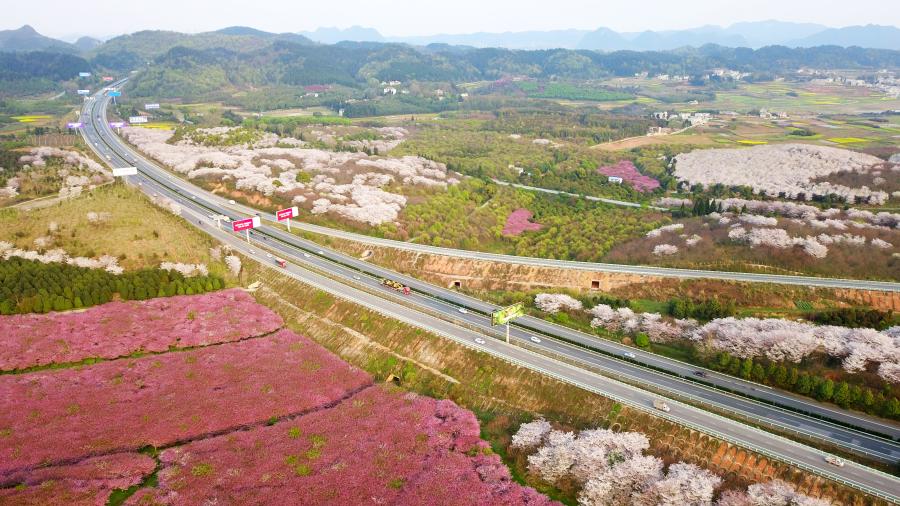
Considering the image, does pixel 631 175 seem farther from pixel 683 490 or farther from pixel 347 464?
pixel 347 464

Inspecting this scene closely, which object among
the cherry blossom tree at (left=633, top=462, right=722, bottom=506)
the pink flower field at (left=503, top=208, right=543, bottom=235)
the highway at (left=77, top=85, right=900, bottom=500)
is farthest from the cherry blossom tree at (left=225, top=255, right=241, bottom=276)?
the cherry blossom tree at (left=633, top=462, right=722, bottom=506)

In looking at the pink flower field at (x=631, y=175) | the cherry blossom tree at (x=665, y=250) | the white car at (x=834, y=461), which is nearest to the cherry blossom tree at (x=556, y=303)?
the cherry blossom tree at (x=665, y=250)

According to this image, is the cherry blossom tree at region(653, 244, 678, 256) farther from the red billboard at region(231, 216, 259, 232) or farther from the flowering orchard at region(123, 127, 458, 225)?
the red billboard at region(231, 216, 259, 232)

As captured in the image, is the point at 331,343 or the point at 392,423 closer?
the point at 392,423

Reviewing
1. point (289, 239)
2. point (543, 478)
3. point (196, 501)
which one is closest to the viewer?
point (196, 501)

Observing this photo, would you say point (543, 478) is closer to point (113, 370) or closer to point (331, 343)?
point (331, 343)

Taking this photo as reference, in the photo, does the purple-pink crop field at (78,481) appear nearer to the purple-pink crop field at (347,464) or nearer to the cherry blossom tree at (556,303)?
the purple-pink crop field at (347,464)

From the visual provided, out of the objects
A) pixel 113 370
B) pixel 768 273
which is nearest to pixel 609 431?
pixel 768 273
